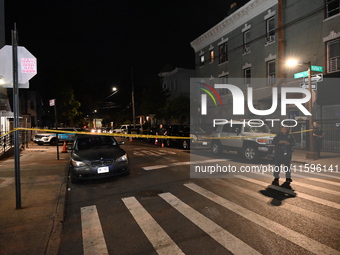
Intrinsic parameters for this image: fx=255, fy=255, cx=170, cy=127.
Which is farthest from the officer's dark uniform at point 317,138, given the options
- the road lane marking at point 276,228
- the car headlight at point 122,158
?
the car headlight at point 122,158

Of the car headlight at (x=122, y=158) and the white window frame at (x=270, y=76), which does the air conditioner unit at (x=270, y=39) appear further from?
the car headlight at (x=122, y=158)

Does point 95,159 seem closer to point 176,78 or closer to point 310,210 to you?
point 310,210

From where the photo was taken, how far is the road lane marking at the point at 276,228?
3.75m

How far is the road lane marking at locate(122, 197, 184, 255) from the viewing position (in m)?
3.85

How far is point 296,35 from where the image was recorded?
1792 centimetres

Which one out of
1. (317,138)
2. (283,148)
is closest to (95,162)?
(283,148)

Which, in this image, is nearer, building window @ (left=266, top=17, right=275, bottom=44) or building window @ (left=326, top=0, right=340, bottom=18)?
building window @ (left=326, top=0, right=340, bottom=18)

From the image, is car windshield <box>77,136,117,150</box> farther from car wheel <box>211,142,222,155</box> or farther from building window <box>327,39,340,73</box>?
building window <box>327,39,340,73</box>

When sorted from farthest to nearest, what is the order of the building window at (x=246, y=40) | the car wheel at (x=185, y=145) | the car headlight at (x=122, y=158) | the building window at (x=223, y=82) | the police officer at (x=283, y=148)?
the building window at (x=223, y=82) < the building window at (x=246, y=40) < the car wheel at (x=185, y=145) < the car headlight at (x=122, y=158) < the police officer at (x=283, y=148)

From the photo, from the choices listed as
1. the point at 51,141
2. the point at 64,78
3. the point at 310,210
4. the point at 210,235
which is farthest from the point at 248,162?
the point at 64,78

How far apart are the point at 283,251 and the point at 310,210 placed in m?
2.12

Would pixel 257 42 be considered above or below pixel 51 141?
above

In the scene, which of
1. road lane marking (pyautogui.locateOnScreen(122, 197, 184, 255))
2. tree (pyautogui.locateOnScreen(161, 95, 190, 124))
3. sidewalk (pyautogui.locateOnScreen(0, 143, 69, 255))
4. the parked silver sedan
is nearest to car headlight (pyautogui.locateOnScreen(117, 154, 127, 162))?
the parked silver sedan

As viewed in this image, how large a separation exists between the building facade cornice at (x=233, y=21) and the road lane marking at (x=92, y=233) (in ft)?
66.2
